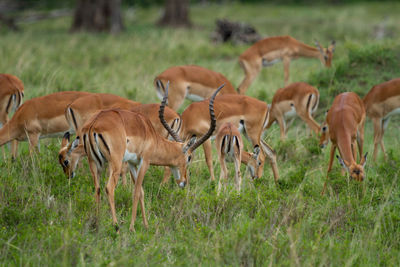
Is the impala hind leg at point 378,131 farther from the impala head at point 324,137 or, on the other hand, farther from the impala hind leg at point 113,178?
the impala hind leg at point 113,178

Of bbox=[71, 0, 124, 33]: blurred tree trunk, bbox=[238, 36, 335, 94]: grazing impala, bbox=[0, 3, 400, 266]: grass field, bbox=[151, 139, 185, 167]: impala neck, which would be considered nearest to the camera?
bbox=[0, 3, 400, 266]: grass field

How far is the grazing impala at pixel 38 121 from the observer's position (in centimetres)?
527

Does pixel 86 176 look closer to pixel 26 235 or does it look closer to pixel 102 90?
pixel 26 235

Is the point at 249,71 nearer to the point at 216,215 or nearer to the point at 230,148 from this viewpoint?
the point at 230,148

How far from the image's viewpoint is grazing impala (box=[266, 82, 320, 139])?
673cm

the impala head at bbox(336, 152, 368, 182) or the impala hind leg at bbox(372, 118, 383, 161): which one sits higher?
the impala head at bbox(336, 152, 368, 182)

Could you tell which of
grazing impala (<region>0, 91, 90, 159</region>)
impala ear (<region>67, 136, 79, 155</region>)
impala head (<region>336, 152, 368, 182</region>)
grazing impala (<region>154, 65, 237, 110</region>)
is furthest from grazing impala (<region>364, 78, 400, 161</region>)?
impala ear (<region>67, 136, 79, 155</region>)

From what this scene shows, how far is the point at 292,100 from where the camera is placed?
6773mm

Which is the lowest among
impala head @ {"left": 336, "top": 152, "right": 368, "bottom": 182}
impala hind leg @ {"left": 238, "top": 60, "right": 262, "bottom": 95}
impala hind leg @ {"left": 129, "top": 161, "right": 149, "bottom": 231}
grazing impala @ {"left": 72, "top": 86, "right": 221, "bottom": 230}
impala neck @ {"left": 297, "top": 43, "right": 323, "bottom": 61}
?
impala hind leg @ {"left": 238, "top": 60, "right": 262, "bottom": 95}

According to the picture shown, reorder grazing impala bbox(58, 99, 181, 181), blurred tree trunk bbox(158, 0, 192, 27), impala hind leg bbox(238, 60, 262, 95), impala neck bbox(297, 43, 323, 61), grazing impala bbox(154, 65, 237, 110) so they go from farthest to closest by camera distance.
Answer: blurred tree trunk bbox(158, 0, 192, 27) < impala neck bbox(297, 43, 323, 61) < impala hind leg bbox(238, 60, 262, 95) < grazing impala bbox(154, 65, 237, 110) < grazing impala bbox(58, 99, 181, 181)

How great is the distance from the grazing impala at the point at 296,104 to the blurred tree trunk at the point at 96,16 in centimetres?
1005

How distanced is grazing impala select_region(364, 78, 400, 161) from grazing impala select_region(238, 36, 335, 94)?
2594mm

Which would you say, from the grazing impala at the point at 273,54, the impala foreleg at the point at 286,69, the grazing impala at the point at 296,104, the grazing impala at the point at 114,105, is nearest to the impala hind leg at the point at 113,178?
the grazing impala at the point at 114,105

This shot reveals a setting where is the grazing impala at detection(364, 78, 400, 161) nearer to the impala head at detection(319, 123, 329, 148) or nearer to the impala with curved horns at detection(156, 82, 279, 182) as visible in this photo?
the impala head at detection(319, 123, 329, 148)
